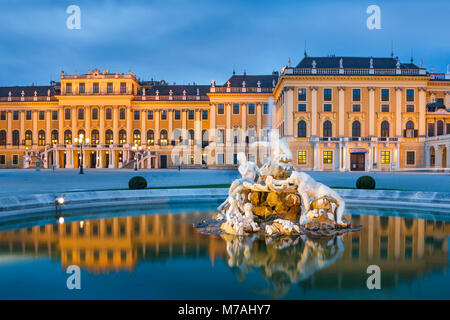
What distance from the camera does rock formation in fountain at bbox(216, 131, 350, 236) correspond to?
9555 millimetres

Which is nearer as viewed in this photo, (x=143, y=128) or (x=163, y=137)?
(x=143, y=128)

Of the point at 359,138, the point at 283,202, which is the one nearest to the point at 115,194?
the point at 283,202

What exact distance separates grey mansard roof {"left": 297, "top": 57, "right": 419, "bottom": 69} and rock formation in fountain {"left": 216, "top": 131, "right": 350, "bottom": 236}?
1673 inches

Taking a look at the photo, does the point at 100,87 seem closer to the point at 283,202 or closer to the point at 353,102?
the point at 353,102

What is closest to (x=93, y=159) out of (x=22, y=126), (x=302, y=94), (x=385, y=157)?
(x=22, y=126)

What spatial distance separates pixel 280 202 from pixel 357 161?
1591 inches

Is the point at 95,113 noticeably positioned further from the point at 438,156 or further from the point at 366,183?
the point at 366,183

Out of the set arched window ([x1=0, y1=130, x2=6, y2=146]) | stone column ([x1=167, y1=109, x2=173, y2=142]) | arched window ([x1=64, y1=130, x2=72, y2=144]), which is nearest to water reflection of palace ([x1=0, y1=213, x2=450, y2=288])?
stone column ([x1=167, y1=109, x2=173, y2=142])

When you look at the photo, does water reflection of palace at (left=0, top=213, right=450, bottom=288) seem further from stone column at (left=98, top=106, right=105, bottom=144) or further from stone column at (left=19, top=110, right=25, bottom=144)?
stone column at (left=19, top=110, right=25, bottom=144)

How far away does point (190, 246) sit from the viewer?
8258 millimetres

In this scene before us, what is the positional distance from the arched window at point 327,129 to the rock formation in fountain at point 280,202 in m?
39.4

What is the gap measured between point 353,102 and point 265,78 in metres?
19.4
